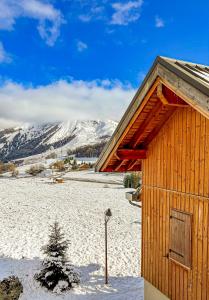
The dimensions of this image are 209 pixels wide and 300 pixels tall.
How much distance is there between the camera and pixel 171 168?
674cm

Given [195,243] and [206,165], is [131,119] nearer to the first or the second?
[206,165]

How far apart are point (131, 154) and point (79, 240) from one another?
40.4ft

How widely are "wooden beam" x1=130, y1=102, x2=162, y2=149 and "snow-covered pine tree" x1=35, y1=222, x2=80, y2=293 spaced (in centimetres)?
713

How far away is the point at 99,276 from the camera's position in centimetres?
1331

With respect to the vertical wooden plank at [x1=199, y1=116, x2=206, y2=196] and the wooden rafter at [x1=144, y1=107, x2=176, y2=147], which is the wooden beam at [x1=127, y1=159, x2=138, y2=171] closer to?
the wooden rafter at [x1=144, y1=107, x2=176, y2=147]

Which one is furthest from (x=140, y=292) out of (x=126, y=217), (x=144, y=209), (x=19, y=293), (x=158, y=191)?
(x=126, y=217)

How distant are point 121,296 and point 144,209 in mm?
5318

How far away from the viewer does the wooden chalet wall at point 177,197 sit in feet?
18.9

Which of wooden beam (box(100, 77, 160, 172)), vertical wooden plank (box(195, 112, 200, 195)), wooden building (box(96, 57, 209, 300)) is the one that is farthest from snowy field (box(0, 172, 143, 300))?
vertical wooden plank (box(195, 112, 200, 195))

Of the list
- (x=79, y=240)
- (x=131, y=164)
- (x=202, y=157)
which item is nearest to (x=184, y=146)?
(x=202, y=157)

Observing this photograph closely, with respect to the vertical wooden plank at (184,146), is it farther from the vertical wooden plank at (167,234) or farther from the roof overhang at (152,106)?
the vertical wooden plank at (167,234)

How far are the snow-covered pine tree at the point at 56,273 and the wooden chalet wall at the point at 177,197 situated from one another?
5.22 meters

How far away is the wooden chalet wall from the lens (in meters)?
5.77

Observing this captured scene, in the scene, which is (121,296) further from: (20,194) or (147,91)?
(20,194)
